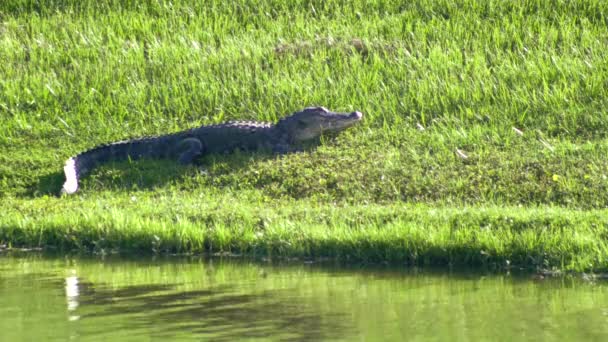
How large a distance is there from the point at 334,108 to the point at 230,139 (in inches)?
61.5

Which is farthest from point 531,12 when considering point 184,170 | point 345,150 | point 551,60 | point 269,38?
point 184,170

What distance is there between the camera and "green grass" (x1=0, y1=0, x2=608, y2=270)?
9281 millimetres

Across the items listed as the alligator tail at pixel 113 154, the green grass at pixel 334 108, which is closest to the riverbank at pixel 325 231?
the green grass at pixel 334 108

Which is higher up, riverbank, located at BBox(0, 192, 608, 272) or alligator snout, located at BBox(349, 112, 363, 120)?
alligator snout, located at BBox(349, 112, 363, 120)

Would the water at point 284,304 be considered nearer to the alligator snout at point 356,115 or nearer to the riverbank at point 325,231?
the riverbank at point 325,231

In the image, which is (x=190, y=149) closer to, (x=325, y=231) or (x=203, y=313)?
(x=325, y=231)

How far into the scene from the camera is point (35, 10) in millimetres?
17078

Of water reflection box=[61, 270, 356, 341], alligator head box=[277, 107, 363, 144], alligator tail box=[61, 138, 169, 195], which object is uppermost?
alligator head box=[277, 107, 363, 144]

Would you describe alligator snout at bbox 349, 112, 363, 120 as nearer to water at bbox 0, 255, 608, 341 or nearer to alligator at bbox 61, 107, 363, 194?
alligator at bbox 61, 107, 363, 194

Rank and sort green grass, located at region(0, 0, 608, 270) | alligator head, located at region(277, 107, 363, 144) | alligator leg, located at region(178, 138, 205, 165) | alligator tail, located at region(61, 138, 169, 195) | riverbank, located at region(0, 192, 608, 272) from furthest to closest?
alligator head, located at region(277, 107, 363, 144), alligator leg, located at region(178, 138, 205, 165), alligator tail, located at region(61, 138, 169, 195), green grass, located at region(0, 0, 608, 270), riverbank, located at region(0, 192, 608, 272)

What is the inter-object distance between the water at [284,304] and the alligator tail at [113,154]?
121 inches

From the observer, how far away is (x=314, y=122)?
12.2 metres

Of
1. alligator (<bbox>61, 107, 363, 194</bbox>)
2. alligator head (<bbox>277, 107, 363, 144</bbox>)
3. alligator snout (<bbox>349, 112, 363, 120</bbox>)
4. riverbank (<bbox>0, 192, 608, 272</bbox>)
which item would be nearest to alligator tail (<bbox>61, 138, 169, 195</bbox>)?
alligator (<bbox>61, 107, 363, 194</bbox>)

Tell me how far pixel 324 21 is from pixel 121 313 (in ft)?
32.1
